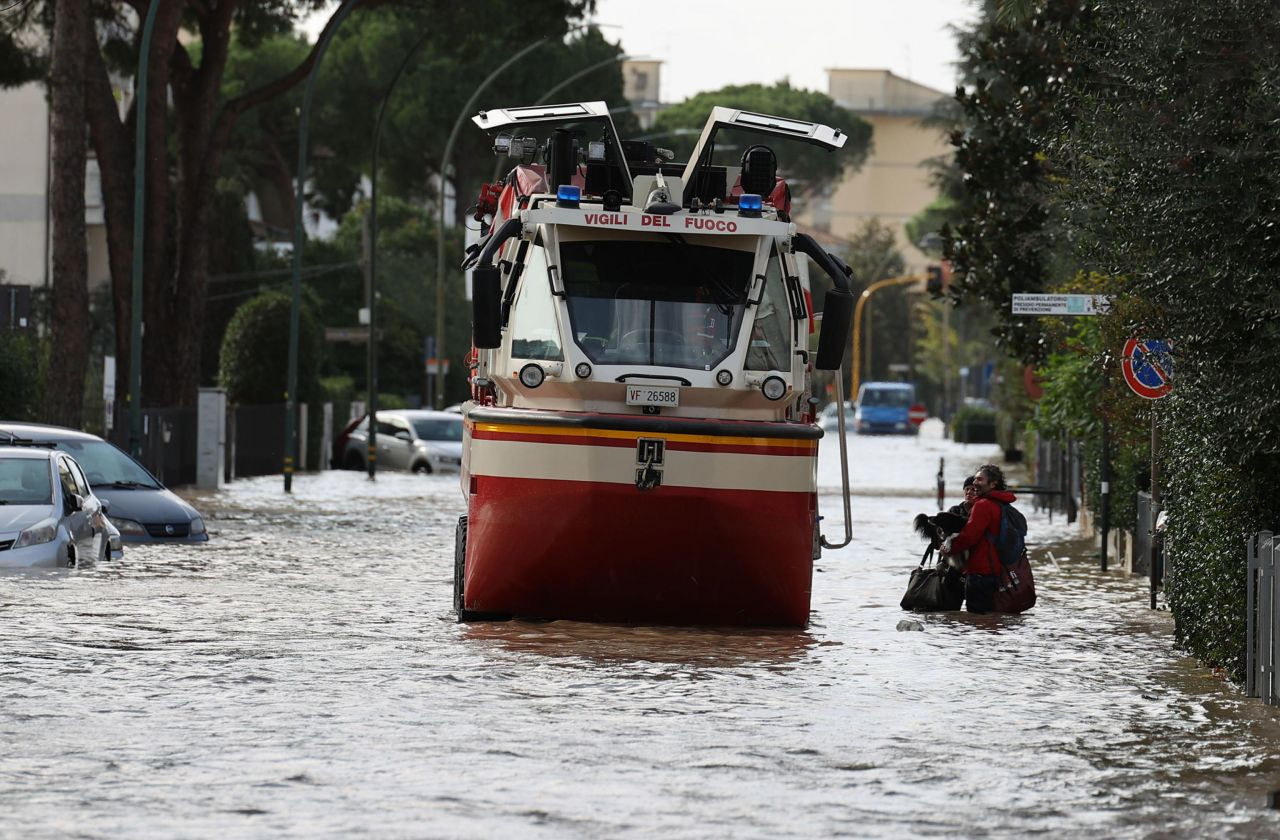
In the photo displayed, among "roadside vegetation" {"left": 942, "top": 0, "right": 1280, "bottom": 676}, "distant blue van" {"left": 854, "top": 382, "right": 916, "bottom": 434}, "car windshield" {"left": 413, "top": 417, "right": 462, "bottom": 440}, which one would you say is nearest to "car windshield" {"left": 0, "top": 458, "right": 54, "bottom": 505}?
"roadside vegetation" {"left": 942, "top": 0, "right": 1280, "bottom": 676}

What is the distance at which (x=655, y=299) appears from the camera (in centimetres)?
1645

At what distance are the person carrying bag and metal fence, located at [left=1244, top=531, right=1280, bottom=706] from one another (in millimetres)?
5313

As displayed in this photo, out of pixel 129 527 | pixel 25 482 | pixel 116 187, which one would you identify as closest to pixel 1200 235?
pixel 25 482

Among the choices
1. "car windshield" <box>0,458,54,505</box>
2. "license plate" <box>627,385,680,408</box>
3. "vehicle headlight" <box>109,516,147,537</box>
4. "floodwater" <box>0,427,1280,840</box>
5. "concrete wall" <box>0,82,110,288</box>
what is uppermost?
"concrete wall" <box>0,82,110,288</box>

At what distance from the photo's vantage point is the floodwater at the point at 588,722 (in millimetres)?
9008

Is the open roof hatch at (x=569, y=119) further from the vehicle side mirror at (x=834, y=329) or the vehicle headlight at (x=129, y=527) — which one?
the vehicle headlight at (x=129, y=527)

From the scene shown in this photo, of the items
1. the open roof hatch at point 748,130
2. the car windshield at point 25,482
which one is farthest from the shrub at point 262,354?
the open roof hatch at point 748,130

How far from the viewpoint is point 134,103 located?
3644cm

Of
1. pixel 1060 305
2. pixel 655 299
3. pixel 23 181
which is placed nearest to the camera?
pixel 655 299

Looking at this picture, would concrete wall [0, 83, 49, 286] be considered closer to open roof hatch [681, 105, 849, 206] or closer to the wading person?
the wading person

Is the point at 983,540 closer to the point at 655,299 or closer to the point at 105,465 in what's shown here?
the point at 655,299

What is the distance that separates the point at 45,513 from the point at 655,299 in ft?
21.9

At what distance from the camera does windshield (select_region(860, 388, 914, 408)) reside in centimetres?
9225

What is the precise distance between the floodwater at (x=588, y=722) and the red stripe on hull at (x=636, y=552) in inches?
10.0
